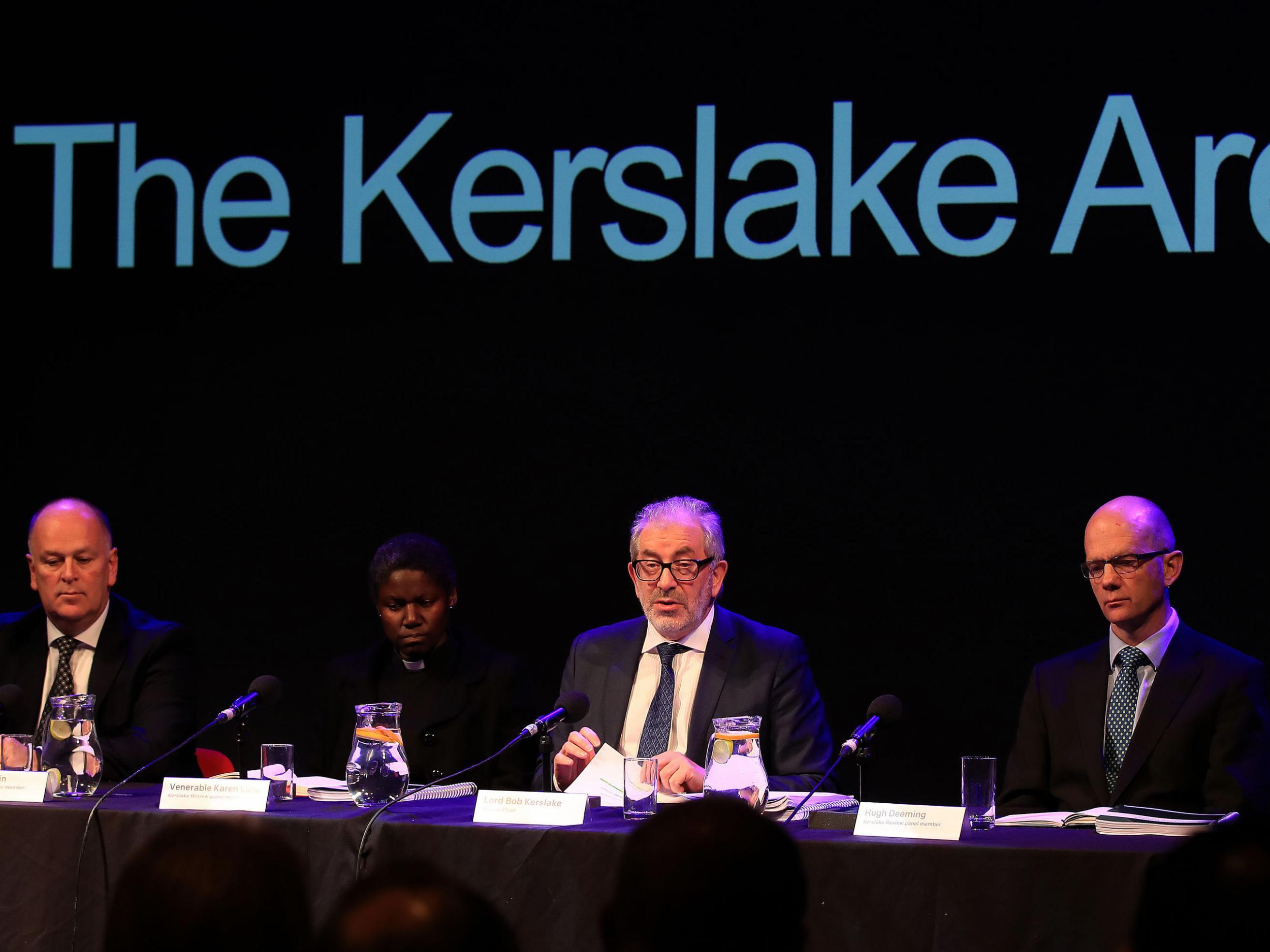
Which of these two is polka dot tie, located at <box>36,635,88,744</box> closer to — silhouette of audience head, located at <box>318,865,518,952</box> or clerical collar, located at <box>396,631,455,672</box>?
clerical collar, located at <box>396,631,455,672</box>

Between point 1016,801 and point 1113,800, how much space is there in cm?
26

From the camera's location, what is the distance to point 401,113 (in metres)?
5.59

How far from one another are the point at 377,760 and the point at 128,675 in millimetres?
1488

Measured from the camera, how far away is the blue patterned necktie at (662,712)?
4109 millimetres

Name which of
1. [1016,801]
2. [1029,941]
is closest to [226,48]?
[1016,801]

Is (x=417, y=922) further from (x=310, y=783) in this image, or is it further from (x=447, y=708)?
(x=447, y=708)

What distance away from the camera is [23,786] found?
331cm

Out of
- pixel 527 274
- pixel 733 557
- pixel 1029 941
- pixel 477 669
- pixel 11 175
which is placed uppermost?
pixel 11 175

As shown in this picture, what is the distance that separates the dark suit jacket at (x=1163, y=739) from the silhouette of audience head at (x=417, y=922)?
2886 mm

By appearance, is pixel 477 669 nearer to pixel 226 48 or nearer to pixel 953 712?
pixel 953 712

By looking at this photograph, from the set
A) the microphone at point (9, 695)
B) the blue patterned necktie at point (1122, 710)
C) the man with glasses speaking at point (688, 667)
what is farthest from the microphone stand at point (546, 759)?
the blue patterned necktie at point (1122, 710)

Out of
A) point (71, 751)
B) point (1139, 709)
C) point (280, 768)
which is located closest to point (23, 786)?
point (71, 751)

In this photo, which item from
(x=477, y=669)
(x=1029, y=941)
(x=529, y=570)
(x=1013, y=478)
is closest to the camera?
(x=1029, y=941)

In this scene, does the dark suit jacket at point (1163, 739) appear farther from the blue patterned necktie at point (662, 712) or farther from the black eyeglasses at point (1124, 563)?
the blue patterned necktie at point (662, 712)
